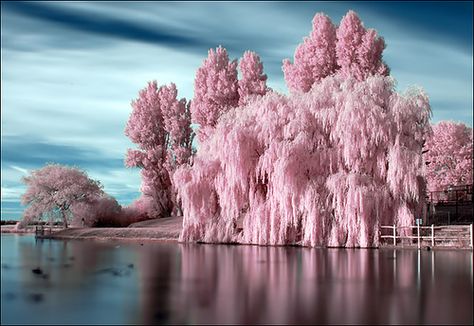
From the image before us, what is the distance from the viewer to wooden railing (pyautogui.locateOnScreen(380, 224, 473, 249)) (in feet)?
106

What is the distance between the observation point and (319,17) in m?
55.0

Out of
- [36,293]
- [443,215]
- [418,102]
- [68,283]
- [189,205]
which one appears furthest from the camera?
[443,215]

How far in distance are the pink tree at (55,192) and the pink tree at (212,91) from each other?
13.4 m

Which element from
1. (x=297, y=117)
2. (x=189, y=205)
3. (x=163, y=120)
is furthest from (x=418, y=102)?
(x=163, y=120)

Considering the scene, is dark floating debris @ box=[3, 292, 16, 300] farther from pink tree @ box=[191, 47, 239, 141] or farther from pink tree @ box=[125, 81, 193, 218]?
pink tree @ box=[125, 81, 193, 218]

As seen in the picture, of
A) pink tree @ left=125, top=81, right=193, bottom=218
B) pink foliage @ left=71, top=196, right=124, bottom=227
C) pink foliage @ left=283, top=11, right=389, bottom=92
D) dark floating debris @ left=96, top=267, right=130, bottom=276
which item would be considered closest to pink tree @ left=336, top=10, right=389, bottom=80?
pink foliage @ left=283, top=11, right=389, bottom=92

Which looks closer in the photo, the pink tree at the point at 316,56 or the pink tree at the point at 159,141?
the pink tree at the point at 316,56

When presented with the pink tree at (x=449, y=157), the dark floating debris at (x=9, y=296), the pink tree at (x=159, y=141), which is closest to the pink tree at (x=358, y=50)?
the pink tree at (x=449, y=157)

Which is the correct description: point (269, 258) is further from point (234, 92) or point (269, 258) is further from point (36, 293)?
point (234, 92)

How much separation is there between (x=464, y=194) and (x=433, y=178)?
5.05m

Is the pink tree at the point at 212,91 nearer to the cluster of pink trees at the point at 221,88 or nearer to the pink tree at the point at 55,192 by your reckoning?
the cluster of pink trees at the point at 221,88

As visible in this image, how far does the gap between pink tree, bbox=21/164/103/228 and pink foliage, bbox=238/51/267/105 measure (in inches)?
743

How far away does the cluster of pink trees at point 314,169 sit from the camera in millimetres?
33844

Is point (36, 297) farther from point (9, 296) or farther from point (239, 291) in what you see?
point (239, 291)
